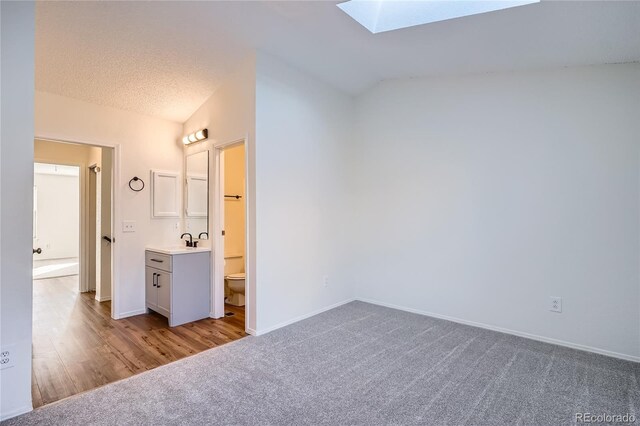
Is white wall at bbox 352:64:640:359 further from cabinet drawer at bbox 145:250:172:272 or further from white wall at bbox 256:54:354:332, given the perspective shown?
cabinet drawer at bbox 145:250:172:272

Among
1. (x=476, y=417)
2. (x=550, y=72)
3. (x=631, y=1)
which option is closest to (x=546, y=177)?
(x=550, y=72)

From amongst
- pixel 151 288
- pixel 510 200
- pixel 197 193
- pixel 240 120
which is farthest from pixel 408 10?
pixel 151 288

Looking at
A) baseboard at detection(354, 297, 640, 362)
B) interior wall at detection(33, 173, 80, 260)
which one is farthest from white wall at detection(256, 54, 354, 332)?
interior wall at detection(33, 173, 80, 260)

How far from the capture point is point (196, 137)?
12.3 ft

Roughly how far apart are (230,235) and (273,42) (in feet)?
8.51

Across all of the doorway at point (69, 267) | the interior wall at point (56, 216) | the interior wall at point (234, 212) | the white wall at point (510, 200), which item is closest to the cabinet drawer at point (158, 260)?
the doorway at point (69, 267)

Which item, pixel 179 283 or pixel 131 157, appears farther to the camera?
pixel 131 157

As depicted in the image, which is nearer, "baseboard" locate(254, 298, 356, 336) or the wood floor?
the wood floor

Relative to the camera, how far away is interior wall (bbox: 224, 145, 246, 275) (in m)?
4.52

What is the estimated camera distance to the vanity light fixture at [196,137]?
12.0 ft

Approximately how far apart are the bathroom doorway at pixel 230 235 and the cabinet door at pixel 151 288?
67cm

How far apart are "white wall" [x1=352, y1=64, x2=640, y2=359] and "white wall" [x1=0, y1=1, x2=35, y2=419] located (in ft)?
10.5

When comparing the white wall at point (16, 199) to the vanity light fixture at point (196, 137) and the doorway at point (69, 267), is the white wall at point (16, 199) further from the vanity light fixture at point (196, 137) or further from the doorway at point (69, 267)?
the vanity light fixture at point (196, 137)

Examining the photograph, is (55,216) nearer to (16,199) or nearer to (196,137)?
(196,137)
